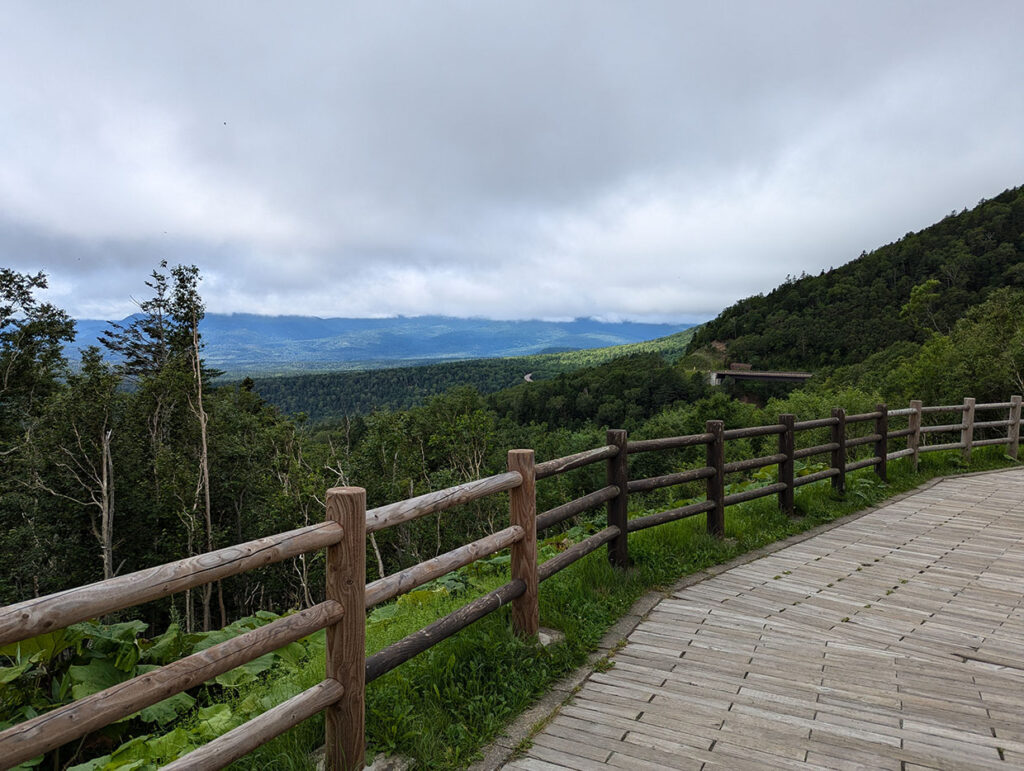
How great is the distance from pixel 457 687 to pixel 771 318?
10888 centimetres

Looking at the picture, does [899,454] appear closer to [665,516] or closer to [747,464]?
[747,464]

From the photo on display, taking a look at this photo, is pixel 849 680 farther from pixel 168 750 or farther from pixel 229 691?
pixel 229 691

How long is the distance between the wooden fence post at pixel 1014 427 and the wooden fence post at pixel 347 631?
1351cm

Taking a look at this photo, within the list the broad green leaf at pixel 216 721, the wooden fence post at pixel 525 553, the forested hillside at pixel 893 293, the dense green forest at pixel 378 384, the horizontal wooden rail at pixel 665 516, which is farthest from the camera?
the dense green forest at pixel 378 384

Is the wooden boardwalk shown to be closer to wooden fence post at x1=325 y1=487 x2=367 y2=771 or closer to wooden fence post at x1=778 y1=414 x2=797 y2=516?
wooden fence post at x1=325 y1=487 x2=367 y2=771

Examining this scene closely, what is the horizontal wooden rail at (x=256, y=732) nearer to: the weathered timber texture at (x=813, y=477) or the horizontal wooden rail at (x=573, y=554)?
the horizontal wooden rail at (x=573, y=554)

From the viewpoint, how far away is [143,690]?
1864 millimetres

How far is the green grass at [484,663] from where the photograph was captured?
9.11ft

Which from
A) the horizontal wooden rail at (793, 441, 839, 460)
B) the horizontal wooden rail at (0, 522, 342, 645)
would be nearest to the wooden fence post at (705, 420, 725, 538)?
the horizontal wooden rail at (793, 441, 839, 460)

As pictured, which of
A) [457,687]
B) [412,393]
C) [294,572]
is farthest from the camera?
[412,393]

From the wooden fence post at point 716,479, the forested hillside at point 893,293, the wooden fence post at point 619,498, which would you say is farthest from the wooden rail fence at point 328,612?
the forested hillside at point 893,293

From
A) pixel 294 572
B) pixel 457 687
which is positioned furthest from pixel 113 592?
pixel 294 572

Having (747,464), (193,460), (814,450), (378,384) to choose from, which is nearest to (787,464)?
(814,450)

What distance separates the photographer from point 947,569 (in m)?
5.55
